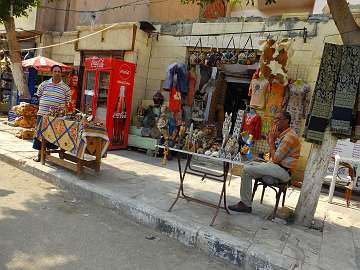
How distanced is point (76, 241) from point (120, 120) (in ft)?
17.9

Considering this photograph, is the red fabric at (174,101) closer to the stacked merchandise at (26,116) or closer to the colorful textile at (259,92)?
the colorful textile at (259,92)

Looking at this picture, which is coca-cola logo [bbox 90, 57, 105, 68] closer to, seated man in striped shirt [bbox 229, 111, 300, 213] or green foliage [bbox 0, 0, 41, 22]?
green foliage [bbox 0, 0, 41, 22]

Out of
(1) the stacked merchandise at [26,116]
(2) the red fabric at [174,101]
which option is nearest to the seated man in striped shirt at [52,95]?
Answer: (2) the red fabric at [174,101]

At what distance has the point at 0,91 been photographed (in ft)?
49.0

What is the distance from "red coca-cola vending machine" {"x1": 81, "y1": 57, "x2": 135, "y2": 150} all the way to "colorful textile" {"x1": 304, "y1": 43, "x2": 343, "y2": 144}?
5200 millimetres

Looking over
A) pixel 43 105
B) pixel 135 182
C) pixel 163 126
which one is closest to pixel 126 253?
pixel 135 182

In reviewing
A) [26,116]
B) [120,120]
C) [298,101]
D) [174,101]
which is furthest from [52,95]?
[298,101]

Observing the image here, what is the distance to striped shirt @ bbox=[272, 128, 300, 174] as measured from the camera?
15.3 ft

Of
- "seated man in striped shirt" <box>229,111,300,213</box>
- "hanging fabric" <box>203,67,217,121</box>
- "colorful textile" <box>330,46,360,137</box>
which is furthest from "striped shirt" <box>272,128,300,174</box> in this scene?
"hanging fabric" <box>203,67,217,121</box>

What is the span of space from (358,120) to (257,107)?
10.8 ft

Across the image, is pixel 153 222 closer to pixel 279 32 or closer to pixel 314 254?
pixel 314 254

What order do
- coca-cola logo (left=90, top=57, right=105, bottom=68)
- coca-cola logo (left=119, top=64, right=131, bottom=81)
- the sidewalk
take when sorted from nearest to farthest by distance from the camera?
the sidewalk, coca-cola logo (left=90, top=57, right=105, bottom=68), coca-cola logo (left=119, top=64, right=131, bottom=81)

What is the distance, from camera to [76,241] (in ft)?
12.0

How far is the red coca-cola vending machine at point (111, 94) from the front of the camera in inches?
334
